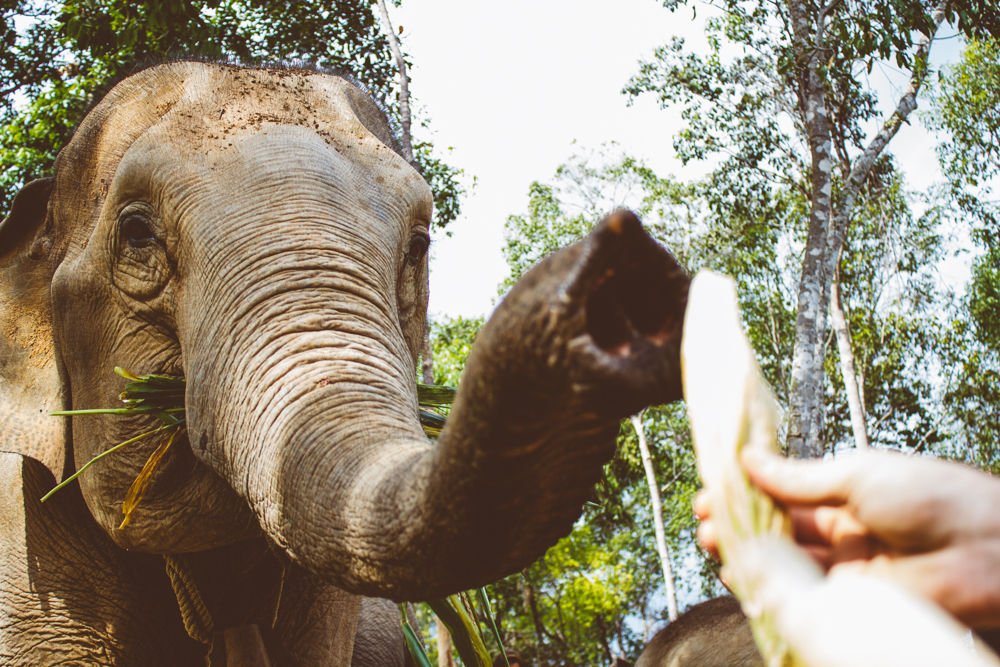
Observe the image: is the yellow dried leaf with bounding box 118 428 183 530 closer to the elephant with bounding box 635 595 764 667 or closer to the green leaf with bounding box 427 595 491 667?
the green leaf with bounding box 427 595 491 667

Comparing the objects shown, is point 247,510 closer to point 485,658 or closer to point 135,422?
point 135,422

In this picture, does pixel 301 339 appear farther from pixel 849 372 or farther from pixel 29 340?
pixel 849 372

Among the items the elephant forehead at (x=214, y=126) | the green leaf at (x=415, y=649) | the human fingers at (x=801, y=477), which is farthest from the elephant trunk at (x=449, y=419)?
the green leaf at (x=415, y=649)

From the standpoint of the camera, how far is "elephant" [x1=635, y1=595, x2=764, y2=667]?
3.63 metres

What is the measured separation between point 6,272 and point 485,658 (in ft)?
6.11

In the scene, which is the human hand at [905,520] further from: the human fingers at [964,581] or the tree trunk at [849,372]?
the tree trunk at [849,372]

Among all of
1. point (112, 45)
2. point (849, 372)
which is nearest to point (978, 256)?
point (849, 372)

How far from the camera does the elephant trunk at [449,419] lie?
0.78 metres

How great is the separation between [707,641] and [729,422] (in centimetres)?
350

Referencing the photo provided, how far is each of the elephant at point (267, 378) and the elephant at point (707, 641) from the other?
64.1 inches

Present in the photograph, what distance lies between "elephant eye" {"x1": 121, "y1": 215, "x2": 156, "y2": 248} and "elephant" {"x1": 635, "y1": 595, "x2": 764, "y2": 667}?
2.81 m

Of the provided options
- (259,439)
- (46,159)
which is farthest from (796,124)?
(259,439)

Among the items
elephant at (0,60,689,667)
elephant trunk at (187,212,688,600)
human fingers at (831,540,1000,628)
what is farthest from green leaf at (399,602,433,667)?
human fingers at (831,540,1000,628)

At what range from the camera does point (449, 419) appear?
3.27 feet
